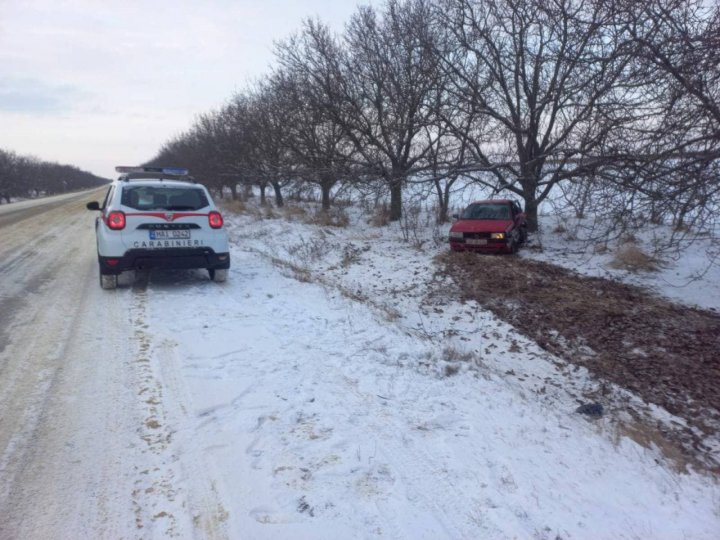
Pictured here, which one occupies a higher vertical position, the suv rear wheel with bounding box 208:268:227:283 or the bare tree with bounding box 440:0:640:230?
the bare tree with bounding box 440:0:640:230

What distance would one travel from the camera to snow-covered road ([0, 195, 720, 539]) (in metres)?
2.65

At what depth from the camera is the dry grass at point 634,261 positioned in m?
10.5

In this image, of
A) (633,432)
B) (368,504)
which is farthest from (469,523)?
(633,432)

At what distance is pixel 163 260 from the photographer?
741 centimetres

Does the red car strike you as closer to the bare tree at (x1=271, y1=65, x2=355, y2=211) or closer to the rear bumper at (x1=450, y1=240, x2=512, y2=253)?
the rear bumper at (x1=450, y1=240, x2=512, y2=253)

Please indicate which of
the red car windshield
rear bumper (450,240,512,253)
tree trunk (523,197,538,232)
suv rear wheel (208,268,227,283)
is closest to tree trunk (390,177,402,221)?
the red car windshield

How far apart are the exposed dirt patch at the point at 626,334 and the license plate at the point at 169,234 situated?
5.14 meters

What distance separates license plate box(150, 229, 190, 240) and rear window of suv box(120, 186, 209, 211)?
36 centimetres

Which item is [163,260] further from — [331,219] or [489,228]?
[331,219]

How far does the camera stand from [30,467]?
2998 mm

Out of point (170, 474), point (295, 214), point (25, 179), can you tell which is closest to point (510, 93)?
point (295, 214)

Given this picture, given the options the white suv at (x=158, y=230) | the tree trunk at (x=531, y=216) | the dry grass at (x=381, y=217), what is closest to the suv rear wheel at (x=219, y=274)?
the white suv at (x=158, y=230)

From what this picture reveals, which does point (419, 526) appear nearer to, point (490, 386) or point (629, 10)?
point (490, 386)

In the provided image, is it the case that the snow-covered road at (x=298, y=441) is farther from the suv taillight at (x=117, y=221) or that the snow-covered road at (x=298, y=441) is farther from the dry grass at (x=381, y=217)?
the dry grass at (x=381, y=217)
